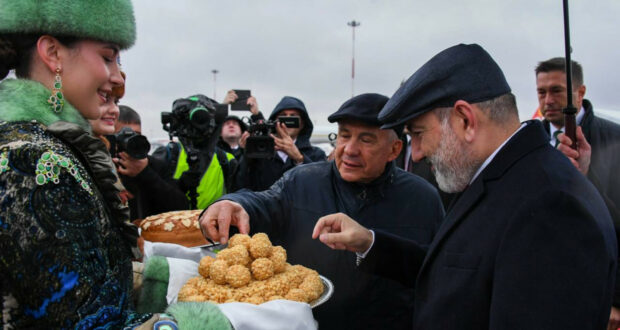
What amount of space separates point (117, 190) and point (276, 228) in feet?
4.64

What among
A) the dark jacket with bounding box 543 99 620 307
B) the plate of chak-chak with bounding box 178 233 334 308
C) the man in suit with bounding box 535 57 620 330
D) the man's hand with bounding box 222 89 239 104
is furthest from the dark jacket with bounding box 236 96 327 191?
the dark jacket with bounding box 543 99 620 307

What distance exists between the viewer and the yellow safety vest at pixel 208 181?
12.7ft

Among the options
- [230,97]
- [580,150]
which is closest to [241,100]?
[230,97]

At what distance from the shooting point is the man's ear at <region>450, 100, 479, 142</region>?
5.06ft

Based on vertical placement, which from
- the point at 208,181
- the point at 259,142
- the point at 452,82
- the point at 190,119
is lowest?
the point at 208,181

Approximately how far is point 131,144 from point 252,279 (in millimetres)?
1869

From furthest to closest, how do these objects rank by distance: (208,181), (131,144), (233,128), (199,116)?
1. (233,128)
2. (208,181)
3. (199,116)
4. (131,144)

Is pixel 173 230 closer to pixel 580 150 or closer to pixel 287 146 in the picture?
pixel 287 146

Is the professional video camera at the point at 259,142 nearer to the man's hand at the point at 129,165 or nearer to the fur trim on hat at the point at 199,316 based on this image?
the man's hand at the point at 129,165

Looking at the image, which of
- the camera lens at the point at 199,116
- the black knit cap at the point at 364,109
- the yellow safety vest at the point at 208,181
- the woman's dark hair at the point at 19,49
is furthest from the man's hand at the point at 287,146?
the woman's dark hair at the point at 19,49

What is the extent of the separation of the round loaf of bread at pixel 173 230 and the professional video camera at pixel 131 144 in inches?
22.8

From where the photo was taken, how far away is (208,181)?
12.9 ft

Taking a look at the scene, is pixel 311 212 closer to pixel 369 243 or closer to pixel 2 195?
pixel 369 243

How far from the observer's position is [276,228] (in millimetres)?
2668
